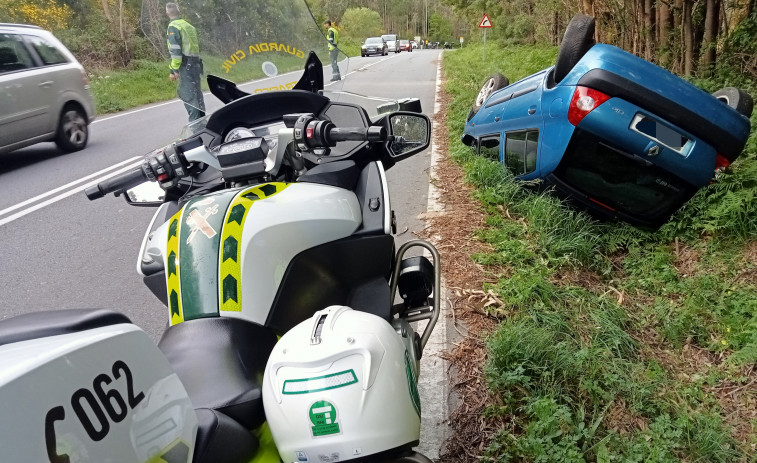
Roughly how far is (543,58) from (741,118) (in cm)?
1247

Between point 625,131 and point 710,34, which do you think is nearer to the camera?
point 625,131

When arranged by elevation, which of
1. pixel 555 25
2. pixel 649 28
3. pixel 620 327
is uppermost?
pixel 649 28

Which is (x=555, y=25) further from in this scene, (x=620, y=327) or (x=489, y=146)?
(x=620, y=327)

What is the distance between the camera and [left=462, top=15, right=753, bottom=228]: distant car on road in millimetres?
3709

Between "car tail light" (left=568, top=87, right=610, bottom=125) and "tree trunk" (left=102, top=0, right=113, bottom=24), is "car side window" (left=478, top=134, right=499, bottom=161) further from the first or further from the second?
"tree trunk" (left=102, top=0, right=113, bottom=24)

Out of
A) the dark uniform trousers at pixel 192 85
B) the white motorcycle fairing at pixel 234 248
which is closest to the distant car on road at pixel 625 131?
the dark uniform trousers at pixel 192 85

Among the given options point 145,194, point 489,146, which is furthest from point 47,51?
point 145,194

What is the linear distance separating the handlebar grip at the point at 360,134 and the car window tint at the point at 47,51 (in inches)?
313

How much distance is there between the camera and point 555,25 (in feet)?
65.1

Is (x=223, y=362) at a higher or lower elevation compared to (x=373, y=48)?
higher

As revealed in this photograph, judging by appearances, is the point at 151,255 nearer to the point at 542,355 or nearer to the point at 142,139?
the point at 542,355

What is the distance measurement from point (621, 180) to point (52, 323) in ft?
12.9

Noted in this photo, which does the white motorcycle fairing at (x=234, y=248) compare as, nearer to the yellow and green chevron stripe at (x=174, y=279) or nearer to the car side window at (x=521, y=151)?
the yellow and green chevron stripe at (x=174, y=279)

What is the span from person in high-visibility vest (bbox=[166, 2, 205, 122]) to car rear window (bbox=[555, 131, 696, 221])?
2655mm
